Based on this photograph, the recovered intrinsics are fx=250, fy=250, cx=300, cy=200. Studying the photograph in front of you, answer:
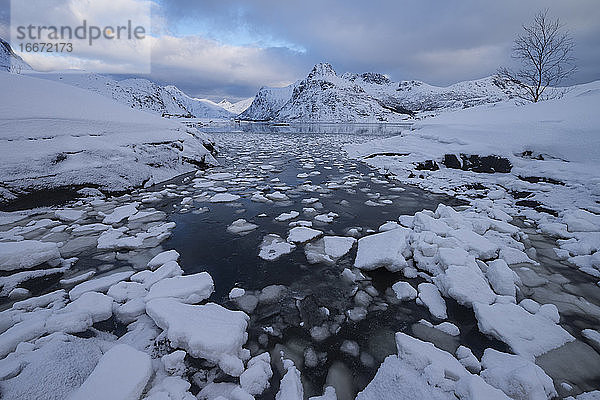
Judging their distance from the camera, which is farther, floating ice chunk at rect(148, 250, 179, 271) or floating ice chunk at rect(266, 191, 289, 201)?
floating ice chunk at rect(266, 191, 289, 201)

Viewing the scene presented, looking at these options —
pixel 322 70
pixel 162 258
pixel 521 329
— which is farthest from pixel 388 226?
pixel 322 70

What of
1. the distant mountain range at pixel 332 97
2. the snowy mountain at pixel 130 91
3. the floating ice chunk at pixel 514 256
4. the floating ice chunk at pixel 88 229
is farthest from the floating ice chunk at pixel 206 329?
the snowy mountain at pixel 130 91

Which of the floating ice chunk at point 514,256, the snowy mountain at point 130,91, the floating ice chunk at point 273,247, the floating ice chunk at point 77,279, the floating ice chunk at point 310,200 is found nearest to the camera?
the floating ice chunk at point 77,279

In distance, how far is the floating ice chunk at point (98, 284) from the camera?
1.91 meters

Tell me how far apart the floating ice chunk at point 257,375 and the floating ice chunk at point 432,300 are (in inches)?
48.8

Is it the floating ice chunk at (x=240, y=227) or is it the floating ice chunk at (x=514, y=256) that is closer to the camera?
the floating ice chunk at (x=514, y=256)

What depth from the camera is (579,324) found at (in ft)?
5.61

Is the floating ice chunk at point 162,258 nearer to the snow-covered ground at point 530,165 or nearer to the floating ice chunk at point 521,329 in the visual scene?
the floating ice chunk at point 521,329

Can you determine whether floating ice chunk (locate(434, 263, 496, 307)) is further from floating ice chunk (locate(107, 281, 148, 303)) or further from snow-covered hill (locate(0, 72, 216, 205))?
snow-covered hill (locate(0, 72, 216, 205))

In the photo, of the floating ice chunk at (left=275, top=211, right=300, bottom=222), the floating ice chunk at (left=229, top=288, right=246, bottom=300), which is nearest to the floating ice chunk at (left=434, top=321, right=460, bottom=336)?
the floating ice chunk at (left=229, top=288, right=246, bottom=300)

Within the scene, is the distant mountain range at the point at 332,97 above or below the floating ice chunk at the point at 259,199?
above

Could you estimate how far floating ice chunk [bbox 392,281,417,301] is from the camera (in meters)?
2.00

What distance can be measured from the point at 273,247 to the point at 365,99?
128305 millimetres

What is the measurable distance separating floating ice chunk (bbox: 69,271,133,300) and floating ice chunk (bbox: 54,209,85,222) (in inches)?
70.1
